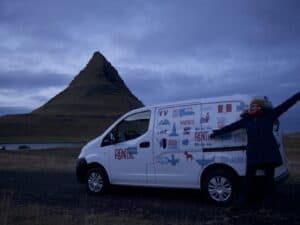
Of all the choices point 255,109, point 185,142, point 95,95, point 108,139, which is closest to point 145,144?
point 185,142

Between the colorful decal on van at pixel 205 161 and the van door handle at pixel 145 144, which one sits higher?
the van door handle at pixel 145 144

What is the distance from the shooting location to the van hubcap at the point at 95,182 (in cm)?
1173

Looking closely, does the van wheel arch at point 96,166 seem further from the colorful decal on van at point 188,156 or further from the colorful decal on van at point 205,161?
the colorful decal on van at point 205,161

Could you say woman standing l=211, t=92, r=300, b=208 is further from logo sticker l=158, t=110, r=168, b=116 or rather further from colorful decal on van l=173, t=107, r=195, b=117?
logo sticker l=158, t=110, r=168, b=116

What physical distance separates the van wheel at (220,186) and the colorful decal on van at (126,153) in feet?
6.29

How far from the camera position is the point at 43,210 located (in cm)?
935

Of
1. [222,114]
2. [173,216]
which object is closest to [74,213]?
[173,216]

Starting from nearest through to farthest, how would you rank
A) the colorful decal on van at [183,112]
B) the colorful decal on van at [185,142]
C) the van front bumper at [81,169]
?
1. the colorful decal on van at [185,142]
2. the colorful decal on van at [183,112]
3. the van front bumper at [81,169]

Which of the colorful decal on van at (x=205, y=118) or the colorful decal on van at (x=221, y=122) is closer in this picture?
the colorful decal on van at (x=221, y=122)

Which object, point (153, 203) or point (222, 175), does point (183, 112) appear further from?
point (153, 203)

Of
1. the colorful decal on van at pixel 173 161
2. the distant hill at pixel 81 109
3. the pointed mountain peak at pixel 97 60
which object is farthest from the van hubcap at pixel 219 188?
the pointed mountain peak at pixel 97 60

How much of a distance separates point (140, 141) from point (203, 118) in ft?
5.30

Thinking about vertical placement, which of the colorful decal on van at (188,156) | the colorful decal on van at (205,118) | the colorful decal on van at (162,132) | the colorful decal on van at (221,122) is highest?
the colorful decal on van at (205,118)

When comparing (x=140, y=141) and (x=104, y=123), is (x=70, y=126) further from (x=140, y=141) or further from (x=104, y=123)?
(x=140, y=141)
